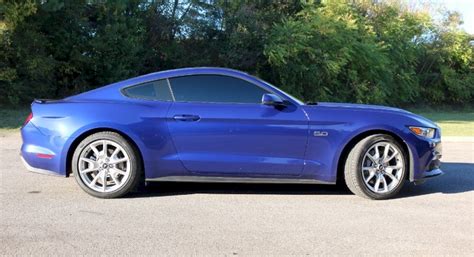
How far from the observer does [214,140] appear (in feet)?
19.3

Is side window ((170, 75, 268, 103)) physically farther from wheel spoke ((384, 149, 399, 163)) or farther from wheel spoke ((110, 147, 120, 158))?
wheel spoke ((384, 149, 399, 163))

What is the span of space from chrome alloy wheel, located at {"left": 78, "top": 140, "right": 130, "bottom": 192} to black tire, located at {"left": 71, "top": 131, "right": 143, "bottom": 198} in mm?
30

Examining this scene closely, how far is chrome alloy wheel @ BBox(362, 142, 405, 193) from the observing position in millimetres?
6035

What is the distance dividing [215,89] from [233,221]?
5.59ft

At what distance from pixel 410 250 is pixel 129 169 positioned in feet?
10.4

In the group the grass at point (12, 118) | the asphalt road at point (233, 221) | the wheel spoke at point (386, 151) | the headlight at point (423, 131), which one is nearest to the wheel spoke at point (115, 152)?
the asphalt road at point (233, 221)

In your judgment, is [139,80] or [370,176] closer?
[370,176]

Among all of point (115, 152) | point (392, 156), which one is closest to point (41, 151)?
point (115, 152)

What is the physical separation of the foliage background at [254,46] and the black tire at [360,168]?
13.4m

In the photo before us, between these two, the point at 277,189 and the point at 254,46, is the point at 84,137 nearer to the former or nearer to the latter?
the point at 277,189

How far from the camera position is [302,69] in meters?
21.9

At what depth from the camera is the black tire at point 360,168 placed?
596cm

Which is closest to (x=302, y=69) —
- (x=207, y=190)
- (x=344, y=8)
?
(x=344, y=8)

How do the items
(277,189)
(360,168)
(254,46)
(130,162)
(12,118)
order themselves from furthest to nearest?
1. (254,46)
2. (12,118)
3. (277,189)
4. (360,168)
5. (130,162)
